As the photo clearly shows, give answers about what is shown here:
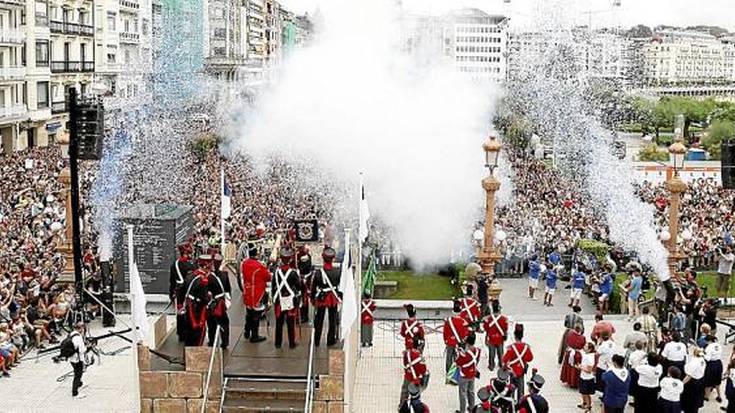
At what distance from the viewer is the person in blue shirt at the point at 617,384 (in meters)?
13.5

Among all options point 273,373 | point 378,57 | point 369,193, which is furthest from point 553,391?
point 378,57

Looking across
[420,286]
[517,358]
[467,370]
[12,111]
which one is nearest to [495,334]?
[517,358]

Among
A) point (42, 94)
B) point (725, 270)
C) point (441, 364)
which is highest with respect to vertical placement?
point (42, 94)

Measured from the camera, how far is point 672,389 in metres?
13.0

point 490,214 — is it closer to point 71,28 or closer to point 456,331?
point 456,331

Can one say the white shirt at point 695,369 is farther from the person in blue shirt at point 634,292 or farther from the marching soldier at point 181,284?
the marching soldier at point 181,284

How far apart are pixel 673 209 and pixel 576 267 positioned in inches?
143

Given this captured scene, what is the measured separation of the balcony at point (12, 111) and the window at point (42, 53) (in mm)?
3310

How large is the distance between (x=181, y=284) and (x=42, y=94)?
45.2m

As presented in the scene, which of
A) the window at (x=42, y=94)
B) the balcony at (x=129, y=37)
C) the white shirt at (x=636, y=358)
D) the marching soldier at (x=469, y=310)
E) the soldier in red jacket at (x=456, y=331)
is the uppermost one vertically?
the balcony at (x=129, y=37)

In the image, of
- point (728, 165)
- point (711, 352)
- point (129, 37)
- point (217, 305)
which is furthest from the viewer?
point (129, 37)

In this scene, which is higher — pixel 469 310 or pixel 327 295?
pixel 327 295

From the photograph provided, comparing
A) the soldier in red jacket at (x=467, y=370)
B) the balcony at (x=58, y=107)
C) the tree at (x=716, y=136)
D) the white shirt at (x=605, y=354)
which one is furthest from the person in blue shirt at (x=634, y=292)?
the tree at (x=716, y=136)

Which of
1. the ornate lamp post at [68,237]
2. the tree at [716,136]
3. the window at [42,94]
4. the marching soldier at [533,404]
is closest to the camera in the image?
the marching soldier at [533,404]
